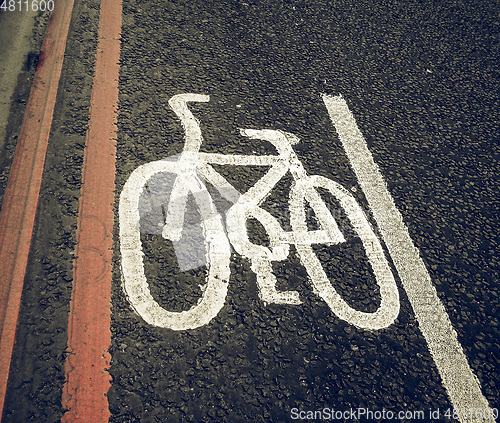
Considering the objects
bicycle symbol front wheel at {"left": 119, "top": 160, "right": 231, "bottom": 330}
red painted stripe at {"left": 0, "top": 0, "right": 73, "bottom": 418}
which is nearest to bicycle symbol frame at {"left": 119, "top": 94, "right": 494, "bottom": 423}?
bicycle symbol front wheel at {"left": 119, "top": 160, "right": 231, "bottom": 330}

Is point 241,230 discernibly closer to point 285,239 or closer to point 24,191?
point 285,239

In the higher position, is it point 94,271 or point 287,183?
point 287,183

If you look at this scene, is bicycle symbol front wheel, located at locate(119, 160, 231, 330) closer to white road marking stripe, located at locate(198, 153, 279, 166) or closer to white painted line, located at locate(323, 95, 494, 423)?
white road marking stripe, located at locate(198, 153, 279, 166)

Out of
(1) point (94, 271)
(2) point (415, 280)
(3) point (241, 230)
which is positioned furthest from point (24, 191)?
(2) point (415, 280)

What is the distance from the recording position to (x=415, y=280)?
98.9 inches

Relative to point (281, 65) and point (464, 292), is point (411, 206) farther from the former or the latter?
point (281, 65)

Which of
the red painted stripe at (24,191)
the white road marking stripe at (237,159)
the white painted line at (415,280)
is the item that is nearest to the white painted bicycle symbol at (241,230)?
the white road marking stripe at (237,159)

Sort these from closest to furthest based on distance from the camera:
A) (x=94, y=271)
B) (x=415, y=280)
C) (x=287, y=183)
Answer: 1. (x=94, y=271)
2. (x=415, y=280)
3. (x=287, y=183)

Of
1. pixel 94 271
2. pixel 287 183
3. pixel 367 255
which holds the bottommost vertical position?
pixel 94 271

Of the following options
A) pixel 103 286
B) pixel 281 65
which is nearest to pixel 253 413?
pixel 103 286

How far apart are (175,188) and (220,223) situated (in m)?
0.38

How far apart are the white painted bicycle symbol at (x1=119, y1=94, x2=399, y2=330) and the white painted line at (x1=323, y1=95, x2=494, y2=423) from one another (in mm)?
117

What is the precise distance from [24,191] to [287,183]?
1.64 meters

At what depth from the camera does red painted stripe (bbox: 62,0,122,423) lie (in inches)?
74.7
